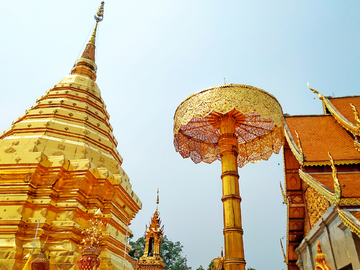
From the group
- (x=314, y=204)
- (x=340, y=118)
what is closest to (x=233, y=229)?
(x=314, y=204)

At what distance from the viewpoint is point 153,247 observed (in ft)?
55.6

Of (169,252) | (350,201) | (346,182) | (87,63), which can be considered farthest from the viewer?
(169,252)

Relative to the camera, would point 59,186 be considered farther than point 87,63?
No

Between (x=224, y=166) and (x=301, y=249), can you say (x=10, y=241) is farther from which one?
(x=301, y=249)

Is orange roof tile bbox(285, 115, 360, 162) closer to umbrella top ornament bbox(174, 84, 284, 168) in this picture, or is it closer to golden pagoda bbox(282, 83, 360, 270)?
golden pagoda bbox(282, 83, 360, 270)

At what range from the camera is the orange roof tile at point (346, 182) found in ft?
16.0

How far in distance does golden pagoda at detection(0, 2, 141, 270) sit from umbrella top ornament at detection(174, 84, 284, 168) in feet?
6.91

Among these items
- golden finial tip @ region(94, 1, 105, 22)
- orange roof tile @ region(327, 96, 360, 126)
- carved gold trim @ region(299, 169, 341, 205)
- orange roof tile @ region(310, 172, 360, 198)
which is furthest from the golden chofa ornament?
golden finial tip @ region(94, 1, 105, 22)

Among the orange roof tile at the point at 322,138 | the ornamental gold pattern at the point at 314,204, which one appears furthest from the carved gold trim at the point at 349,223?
the orange roof tile at the point at 322,138

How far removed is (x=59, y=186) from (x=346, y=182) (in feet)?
19.0

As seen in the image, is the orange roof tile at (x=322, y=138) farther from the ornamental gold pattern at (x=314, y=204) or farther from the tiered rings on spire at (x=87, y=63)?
the tiered rings on spire at (x=87, y=63)

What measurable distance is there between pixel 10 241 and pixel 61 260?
0.98m

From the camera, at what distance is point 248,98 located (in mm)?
5891

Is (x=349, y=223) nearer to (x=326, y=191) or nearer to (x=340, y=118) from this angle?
(x=326, y=191)
